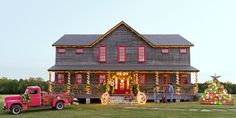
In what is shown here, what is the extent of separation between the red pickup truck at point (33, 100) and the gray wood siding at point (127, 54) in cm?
1168

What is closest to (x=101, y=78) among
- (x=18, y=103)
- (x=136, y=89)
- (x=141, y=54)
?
(x=136, y=89)

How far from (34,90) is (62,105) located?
246cm

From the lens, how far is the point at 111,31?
122 ft

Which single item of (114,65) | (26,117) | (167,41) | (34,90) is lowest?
(26,117)

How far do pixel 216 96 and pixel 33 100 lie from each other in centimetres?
1583

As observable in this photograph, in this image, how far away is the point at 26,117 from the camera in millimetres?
21000

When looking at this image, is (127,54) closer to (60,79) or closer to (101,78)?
(101,78)

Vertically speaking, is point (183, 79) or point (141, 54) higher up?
point (141, 54)

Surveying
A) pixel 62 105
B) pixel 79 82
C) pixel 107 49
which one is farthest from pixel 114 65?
pixel 62 105

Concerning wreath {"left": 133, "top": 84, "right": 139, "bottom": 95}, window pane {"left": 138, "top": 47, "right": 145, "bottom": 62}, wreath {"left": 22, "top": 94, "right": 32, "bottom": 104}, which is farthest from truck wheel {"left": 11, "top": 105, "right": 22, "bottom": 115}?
window pane {"left": 138, "top": 47, "right": 145, "bottom": 62}

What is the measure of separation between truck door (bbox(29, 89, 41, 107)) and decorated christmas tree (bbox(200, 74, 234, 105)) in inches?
571

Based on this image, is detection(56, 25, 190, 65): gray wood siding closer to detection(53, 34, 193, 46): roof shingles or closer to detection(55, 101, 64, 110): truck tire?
detection(53, 34, 193, 46): roof shingles

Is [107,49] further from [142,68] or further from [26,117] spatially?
[26,117]

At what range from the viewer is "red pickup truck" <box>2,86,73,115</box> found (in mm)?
23656
